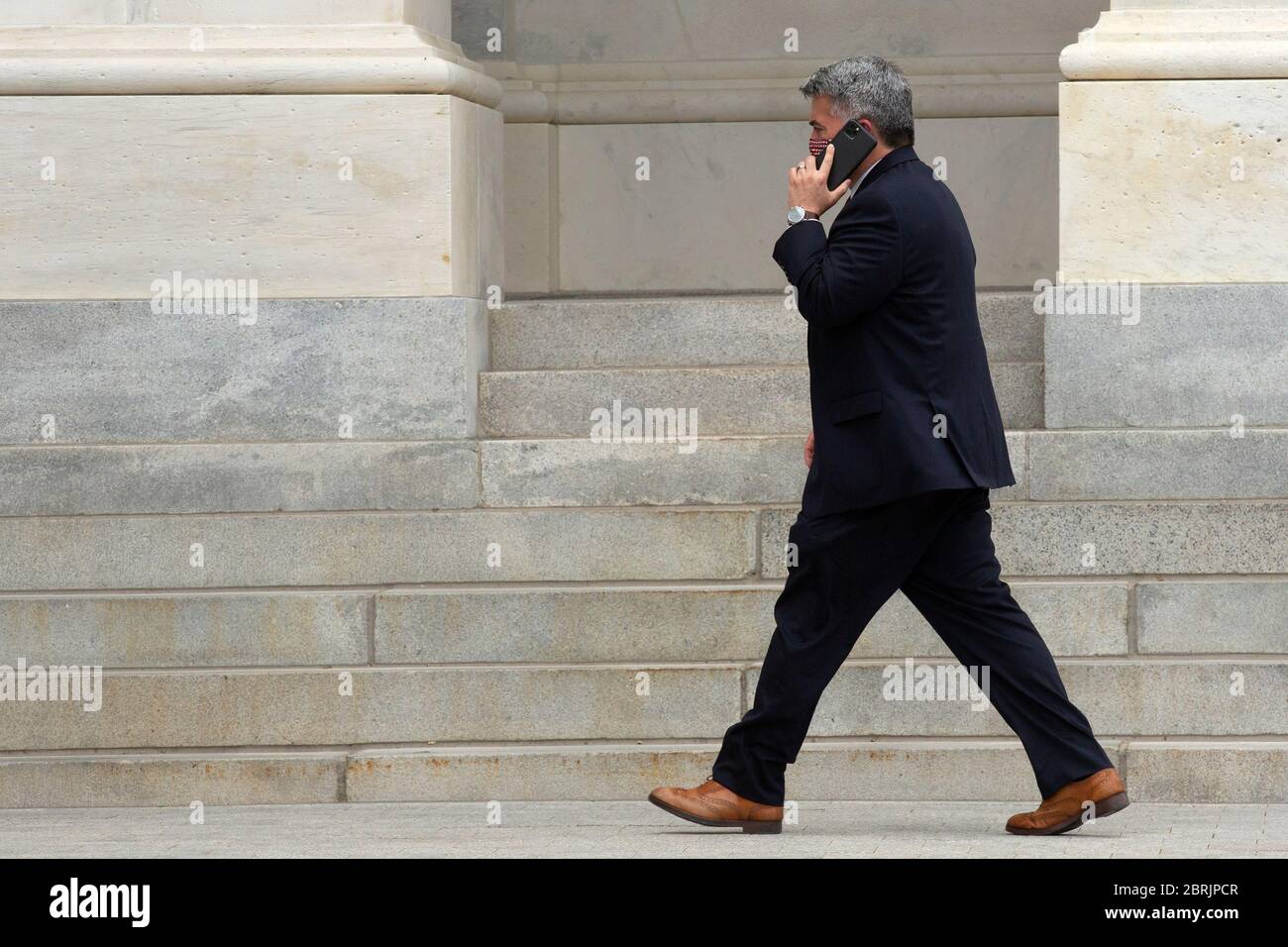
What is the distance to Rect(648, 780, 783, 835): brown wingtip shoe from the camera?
5789mm

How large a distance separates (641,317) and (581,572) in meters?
1.69

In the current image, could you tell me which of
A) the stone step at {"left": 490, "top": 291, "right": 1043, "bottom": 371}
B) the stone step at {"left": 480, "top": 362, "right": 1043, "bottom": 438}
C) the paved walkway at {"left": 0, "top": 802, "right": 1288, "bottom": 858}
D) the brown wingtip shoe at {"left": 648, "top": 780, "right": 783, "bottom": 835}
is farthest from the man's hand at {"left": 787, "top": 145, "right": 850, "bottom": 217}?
the stone step at {"left": 490, "top": 291, "right": 1043, "bottom": 371}

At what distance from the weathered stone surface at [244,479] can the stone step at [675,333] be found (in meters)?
1.00

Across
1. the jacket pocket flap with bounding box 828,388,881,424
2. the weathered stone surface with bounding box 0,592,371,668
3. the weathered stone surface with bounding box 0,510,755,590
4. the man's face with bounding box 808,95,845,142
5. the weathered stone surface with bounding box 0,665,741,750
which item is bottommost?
the weathered stone surface with bounding box 0,665,741,750

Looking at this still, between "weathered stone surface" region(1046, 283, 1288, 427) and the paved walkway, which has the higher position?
"weathered stone surface" region(1046, 283, 1288, 427)

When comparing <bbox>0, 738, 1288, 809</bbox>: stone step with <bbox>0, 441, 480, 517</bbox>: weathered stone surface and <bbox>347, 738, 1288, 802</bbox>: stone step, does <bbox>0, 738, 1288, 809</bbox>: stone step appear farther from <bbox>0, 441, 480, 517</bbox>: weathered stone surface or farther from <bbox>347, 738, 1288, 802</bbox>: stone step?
<bbox>0, 441, 480, 517</bbox>: weathered stone surface

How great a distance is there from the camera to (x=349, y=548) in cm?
745

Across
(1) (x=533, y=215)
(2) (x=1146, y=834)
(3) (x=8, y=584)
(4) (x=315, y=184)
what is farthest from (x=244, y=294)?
(2) (x=1146, y=834)

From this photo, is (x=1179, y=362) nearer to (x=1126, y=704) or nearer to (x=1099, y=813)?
(x=1126, y=704)

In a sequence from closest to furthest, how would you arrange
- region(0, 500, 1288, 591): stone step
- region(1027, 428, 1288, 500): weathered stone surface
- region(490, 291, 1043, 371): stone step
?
region(0, 500, 1288, 591): stone step → region(1027, 428, 1288, 500): weathered stone surface → region(490, 291, 1043, 371): stone step

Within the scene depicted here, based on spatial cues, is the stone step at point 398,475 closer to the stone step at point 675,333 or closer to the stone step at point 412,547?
the stone step at point 412,547

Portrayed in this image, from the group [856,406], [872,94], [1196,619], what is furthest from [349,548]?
[1196,619]

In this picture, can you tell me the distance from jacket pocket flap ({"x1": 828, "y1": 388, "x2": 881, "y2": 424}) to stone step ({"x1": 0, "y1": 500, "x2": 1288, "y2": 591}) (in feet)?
5.25

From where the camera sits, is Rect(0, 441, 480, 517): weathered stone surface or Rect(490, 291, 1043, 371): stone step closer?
Rect(0, 441, 480, 517): weathered stone surface
